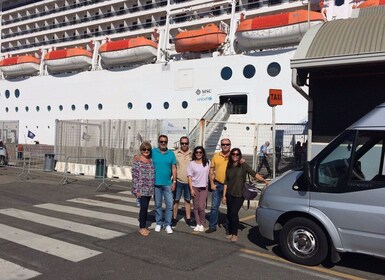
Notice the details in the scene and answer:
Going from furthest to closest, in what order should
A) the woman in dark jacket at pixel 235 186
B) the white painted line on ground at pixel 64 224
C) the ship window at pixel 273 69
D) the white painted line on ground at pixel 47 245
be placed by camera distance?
the ship window at pixel 273 69 < the white painted line on ground at pixel 64 224 < the woman in dark jacket at pixel 235 186 < the white painted line on ground at pixel 47 245

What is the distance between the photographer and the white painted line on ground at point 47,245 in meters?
5.35

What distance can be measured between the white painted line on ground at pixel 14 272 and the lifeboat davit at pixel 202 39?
19.3 metres

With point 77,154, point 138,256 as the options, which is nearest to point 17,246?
point 138,256

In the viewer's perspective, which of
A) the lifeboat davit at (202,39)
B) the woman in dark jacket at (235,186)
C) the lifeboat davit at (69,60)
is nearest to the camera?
the woman in dark jacket at (235,186)

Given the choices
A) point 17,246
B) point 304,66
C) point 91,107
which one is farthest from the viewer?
point 91,107

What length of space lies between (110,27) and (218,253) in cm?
3219

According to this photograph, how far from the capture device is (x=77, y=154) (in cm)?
1642

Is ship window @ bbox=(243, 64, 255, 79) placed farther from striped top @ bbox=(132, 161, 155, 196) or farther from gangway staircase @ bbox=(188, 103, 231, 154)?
striped top @ bbox=(132, 161, 155, 196)

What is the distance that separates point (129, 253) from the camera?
18.0 feet

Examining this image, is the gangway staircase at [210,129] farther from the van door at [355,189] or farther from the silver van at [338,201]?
the van door at [355,189]

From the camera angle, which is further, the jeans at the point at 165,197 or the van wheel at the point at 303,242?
the jeans at the point at 165,197

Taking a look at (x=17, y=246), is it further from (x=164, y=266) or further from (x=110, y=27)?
(x=110, y=27)

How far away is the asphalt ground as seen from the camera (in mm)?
4750

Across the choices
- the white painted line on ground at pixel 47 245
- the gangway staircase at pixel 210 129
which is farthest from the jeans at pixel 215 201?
the gangway staircase at pixel 210 129
